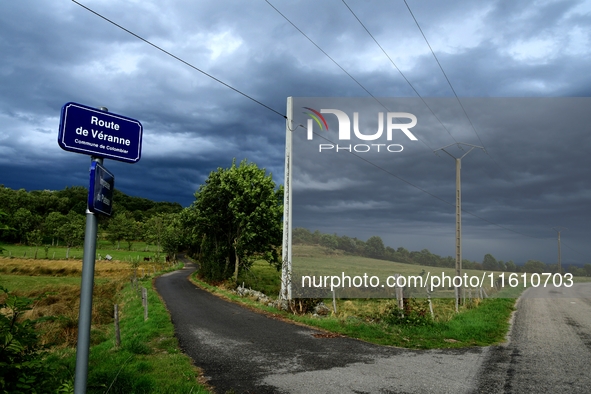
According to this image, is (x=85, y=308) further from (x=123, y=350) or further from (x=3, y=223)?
(x=123, y=350)

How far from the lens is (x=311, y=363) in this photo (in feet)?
31.0

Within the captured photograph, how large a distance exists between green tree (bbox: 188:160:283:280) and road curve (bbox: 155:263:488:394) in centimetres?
1915

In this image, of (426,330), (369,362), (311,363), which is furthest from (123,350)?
(426,330)

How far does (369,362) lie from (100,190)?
798 cm

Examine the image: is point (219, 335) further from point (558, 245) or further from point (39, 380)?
point (558, 245)

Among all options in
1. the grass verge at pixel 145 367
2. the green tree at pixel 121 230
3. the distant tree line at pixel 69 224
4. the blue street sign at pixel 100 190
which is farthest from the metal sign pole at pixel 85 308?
the green tree at pixel 121 230

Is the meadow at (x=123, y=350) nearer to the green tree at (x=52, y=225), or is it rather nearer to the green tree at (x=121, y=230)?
the green tree at (x=52, y=225)

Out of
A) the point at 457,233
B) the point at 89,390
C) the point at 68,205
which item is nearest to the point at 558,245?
the point at 457,233

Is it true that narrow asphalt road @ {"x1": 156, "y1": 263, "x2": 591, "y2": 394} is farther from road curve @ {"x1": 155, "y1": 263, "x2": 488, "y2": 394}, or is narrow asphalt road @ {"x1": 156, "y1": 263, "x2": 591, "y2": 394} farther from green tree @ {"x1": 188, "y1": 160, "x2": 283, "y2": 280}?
green tree @ {"x1": 188, "y1": 160, "x2": 283, "y2": 280}

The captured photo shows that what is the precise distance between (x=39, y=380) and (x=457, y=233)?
19284 millimetres

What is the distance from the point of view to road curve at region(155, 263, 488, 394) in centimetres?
773

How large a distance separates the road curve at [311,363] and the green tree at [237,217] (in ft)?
62.8

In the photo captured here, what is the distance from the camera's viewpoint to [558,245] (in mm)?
60031

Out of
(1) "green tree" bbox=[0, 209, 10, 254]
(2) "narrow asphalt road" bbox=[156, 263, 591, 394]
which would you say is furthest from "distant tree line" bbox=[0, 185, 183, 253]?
(1) "green tree" bbox=[0, 209, 10, 254]
